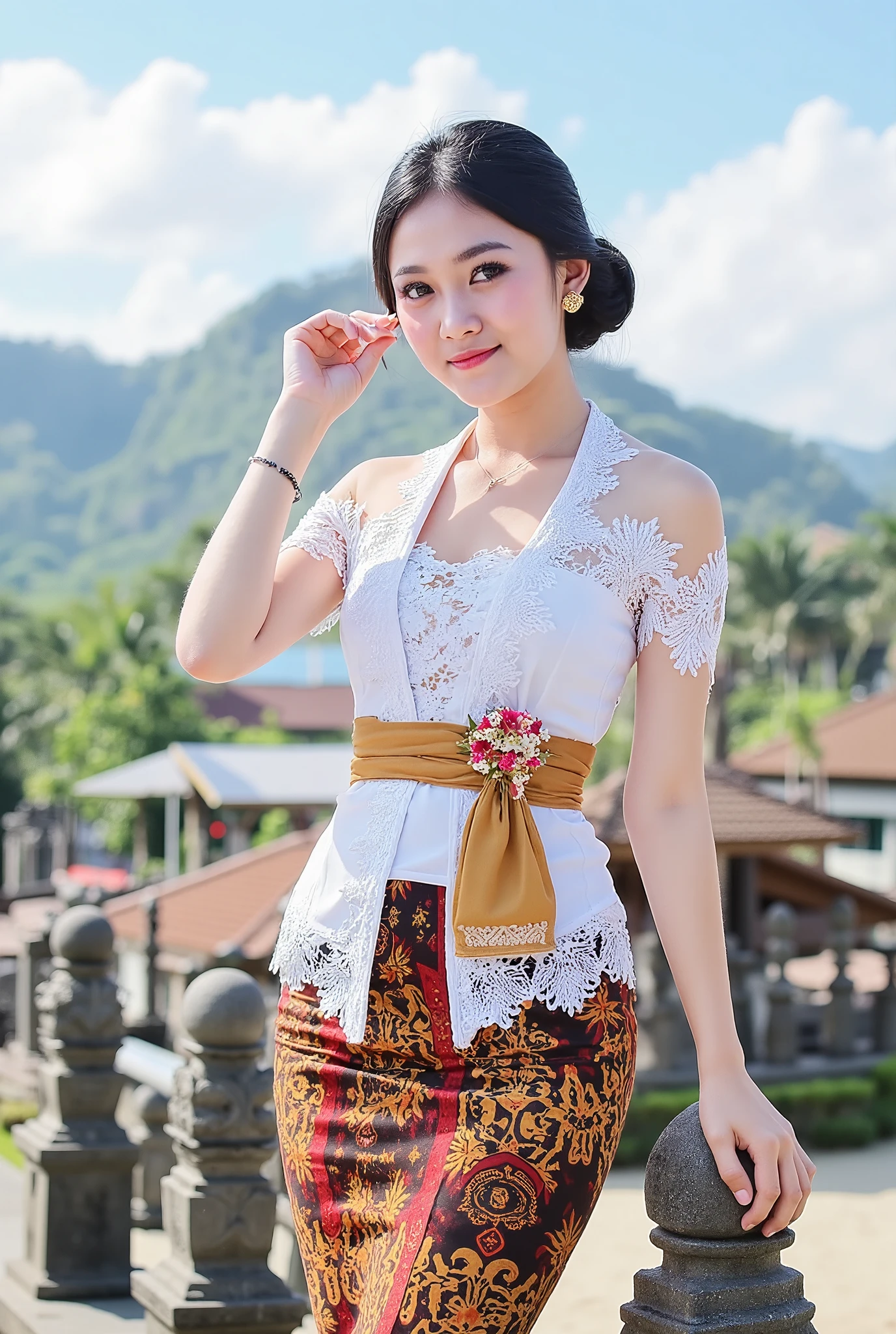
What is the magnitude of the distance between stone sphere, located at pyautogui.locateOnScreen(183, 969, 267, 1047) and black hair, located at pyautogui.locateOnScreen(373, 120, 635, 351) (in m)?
1.65

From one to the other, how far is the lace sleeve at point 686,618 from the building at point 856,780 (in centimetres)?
2753

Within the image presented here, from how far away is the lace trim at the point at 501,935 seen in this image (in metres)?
1.87

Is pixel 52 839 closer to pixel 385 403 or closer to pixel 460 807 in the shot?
pixel 460 807

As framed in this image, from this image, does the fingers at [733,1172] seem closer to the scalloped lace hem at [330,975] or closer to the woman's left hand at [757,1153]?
the woman's left hand at [757,1153]

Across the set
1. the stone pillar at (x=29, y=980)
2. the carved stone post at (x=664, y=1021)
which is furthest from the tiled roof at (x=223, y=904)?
the carved stone post at (x=664, y=1021)

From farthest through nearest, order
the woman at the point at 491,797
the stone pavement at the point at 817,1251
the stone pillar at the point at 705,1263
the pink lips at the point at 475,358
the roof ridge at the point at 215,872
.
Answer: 1. the roof ridge at the point at 215,872
2. the stone pavement at the point at 817,1251
3. the pink lips at the point at 475,358
4. the woman at the point at 491,797
5. the stone pillar at the point at 705,1263

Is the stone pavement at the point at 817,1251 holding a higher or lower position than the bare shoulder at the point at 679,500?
lower

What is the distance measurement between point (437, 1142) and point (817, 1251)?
965 centimetres

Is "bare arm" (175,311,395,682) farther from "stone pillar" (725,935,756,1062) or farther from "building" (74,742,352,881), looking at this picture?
"building" (74,742,352,881)

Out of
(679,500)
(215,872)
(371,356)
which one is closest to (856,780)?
(215,872)

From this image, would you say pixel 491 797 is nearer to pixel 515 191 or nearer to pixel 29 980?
pixel 515 191

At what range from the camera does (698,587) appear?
6.54ft

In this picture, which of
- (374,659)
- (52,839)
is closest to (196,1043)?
(374,659)

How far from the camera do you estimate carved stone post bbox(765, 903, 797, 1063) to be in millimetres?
13281
